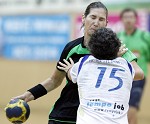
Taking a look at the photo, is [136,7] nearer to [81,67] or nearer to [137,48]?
[137,48]

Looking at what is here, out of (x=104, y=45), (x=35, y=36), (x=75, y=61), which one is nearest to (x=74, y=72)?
(x=104, y=45)

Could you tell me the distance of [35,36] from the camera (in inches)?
600

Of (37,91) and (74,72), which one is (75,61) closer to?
(37,91)

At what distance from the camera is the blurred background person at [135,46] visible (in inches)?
356

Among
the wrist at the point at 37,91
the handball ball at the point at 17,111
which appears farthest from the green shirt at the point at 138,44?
the handball ball at the point at 17,111

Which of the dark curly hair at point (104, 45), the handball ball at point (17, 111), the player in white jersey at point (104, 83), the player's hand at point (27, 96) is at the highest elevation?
the dark curly hair at point (104, 45)

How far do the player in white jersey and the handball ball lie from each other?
0.75 m

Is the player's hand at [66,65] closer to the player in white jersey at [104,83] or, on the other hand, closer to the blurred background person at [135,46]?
the player in white jersey at [104,83]

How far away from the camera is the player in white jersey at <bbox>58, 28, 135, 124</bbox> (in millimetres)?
4004

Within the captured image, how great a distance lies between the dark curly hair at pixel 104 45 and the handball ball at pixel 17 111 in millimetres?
924

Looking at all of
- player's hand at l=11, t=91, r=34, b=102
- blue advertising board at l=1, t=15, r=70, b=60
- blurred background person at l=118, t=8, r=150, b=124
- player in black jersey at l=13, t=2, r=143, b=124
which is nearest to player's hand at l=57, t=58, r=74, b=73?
player in black jersey at l=13, t=2, r=143, b=124

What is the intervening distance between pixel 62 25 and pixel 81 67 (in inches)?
414

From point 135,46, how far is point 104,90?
5408 mm

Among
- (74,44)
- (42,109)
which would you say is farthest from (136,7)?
(74,44)
